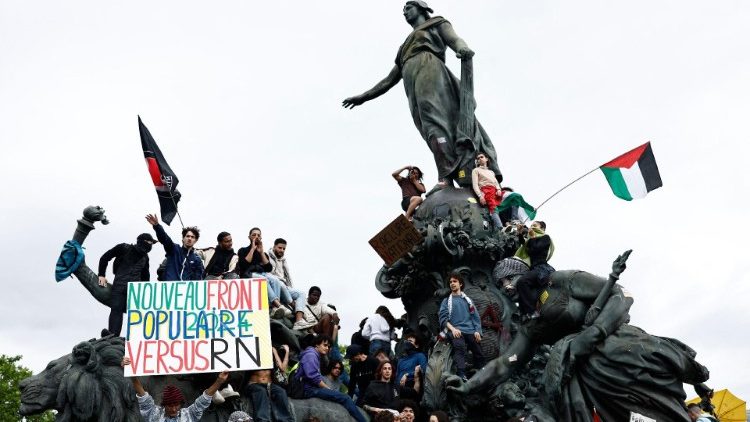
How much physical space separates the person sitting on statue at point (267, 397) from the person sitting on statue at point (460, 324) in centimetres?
268

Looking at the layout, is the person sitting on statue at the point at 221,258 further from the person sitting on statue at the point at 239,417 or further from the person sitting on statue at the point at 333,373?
the person sitting on statue at the point at 239,417

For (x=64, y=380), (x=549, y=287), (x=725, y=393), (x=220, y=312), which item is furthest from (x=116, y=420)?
(x=725, y=393)

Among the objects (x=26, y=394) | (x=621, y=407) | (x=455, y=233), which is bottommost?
(x=621, y=407)

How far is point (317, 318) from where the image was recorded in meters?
16.1

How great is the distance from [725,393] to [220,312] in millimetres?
7508

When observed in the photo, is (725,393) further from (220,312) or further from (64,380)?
(64,380)

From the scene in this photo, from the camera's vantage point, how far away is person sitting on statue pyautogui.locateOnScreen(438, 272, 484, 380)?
14773 mm

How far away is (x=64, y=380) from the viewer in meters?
12.6

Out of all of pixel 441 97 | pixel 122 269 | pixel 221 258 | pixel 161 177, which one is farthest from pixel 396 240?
pixel 122 269

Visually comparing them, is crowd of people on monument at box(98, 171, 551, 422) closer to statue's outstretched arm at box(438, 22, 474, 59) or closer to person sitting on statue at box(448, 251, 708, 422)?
person sitting on statue at box(448, 251, 708, 422)

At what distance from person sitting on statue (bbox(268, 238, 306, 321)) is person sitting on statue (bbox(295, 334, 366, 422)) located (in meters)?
1.99

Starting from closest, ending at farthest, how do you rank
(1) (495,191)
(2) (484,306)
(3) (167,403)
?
1. (3) (167,403)
2. (2) (484,306)
3. (1) (495,191)

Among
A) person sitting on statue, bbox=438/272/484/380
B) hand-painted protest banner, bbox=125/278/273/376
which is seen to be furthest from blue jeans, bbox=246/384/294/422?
person sitting on statue, bbox=438/272/484/380

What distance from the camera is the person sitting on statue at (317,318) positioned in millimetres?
15106
